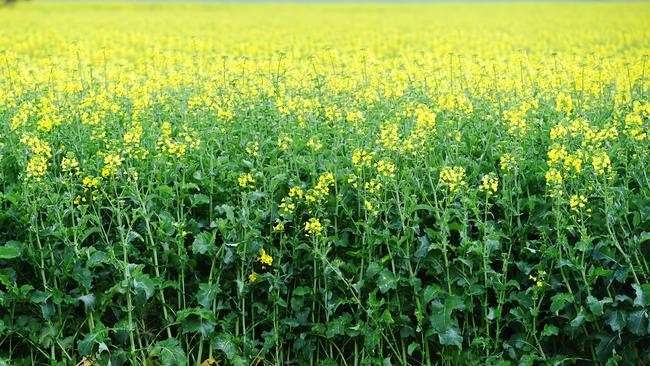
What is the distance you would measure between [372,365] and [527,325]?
1060 mm

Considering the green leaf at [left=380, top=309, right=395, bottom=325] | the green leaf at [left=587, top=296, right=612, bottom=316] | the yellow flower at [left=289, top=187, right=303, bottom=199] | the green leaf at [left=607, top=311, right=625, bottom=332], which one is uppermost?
the yellow flower at [left=289, top=187, right=303, bottom=199]

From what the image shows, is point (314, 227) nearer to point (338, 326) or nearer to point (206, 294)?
point (338, 326)

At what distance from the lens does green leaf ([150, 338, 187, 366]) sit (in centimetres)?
557

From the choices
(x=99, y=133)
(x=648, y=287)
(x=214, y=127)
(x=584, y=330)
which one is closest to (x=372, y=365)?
(x=584, y=330)

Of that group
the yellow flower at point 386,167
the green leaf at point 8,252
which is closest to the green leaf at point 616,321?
the yellow flower at point 386,167

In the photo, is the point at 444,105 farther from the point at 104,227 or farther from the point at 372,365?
the point at 104,227

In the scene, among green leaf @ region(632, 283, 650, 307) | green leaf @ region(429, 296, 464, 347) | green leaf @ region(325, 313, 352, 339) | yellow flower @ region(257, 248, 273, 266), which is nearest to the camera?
green leaf @ region(632, 283, 650, 307)

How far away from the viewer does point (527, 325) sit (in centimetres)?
554

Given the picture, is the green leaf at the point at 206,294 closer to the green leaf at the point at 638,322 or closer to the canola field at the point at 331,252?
the canola field at the point at 331,252

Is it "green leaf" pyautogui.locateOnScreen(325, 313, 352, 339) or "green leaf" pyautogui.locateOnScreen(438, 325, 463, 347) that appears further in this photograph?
"green leaf" pyautogui.locateOnScreen(325, 313, 352, 339)

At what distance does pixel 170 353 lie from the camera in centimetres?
560

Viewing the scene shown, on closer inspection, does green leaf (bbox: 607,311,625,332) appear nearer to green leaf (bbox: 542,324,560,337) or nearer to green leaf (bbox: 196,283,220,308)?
green leaf (bbox: 542,324,560,337)

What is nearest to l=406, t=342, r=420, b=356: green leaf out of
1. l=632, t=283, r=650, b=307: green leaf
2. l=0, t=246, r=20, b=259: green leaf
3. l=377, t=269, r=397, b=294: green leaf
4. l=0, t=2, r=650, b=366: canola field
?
l=0, t=2, r=650, b=366: canola field

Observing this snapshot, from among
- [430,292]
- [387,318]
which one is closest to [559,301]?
[430,292]
